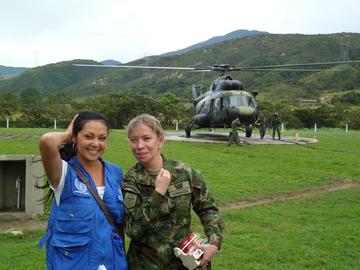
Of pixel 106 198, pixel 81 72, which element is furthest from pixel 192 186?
pixel 81 72

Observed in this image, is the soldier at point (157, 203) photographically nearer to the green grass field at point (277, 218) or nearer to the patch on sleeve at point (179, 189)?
the patch on sleeve at point (179, 189)

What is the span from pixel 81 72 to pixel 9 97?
116 metres

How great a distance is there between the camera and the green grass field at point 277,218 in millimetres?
5816

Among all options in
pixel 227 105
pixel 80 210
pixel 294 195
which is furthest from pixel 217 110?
pixel 80 210

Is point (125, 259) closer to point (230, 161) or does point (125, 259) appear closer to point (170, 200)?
point (170, 200)

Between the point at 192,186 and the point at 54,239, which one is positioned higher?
the point at 192,186

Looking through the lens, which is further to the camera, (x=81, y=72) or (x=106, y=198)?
(x=81, y=72)

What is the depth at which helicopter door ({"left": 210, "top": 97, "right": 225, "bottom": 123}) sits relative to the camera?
22094 millimetres

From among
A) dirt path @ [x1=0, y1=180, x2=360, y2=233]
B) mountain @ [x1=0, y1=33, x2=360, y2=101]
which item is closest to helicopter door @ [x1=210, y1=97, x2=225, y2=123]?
dirt path @ [x1=0, y1=180, x2=360, y2=233]

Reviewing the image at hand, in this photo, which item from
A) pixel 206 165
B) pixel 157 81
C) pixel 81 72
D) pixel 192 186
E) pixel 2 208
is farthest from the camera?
pixel 81 72

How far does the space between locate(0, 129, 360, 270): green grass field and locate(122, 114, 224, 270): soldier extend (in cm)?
291

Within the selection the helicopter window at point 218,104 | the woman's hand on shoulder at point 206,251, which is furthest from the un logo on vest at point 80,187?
the helicopter window at point 218,104

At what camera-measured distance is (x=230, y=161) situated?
15180mm

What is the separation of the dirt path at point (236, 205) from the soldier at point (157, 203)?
4.88 meters
